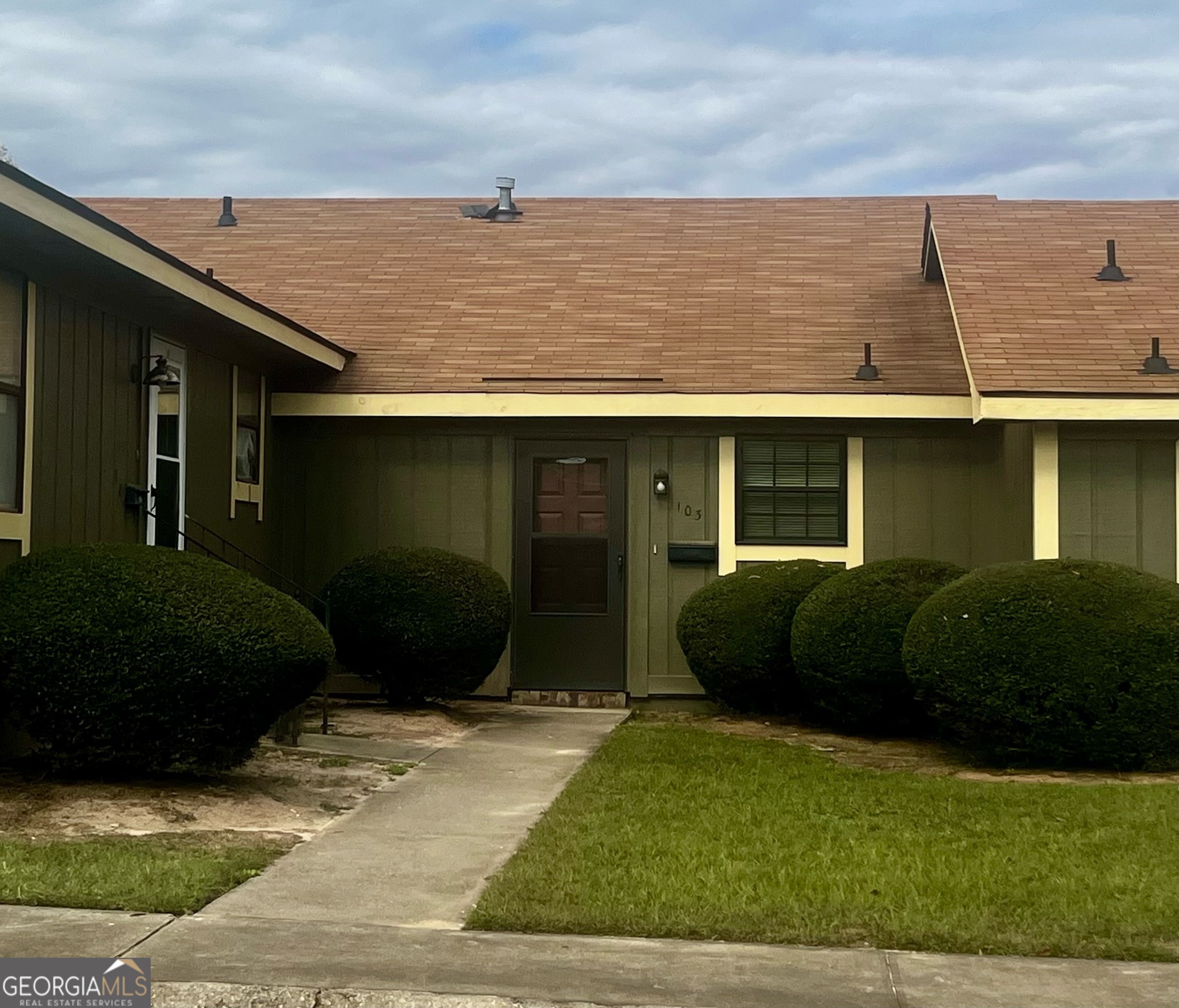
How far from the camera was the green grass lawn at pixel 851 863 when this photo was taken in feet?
17.8

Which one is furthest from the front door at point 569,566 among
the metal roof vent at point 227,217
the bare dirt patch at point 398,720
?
the metal roof vent at point 227,217

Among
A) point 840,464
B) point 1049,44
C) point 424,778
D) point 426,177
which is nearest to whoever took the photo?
point 424,778

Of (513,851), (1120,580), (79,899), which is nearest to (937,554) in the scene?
(1120,580)

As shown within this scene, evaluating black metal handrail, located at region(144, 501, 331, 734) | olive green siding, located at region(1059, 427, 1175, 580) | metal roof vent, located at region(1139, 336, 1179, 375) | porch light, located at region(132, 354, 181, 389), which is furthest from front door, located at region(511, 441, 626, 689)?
metal roof vent, located at region(1139, 336, 1179, 375)

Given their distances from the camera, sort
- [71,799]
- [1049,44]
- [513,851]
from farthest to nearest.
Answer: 1. [1049,44]
2. [71,799]
3. [513,851]

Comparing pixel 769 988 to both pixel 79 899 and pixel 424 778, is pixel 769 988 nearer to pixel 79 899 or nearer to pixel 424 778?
pixel 79 899

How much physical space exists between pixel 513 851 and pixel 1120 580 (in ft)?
16.0

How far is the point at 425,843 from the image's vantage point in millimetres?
6992

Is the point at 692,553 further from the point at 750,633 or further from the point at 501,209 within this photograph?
the point at 501,209

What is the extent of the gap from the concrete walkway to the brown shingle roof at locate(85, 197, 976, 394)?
428 cm

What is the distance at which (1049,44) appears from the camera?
450 inches

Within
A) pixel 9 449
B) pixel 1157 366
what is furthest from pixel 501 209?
pixel 9 449

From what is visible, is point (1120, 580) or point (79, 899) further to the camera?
point (1120, 580)

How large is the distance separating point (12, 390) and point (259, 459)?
4.23 m
